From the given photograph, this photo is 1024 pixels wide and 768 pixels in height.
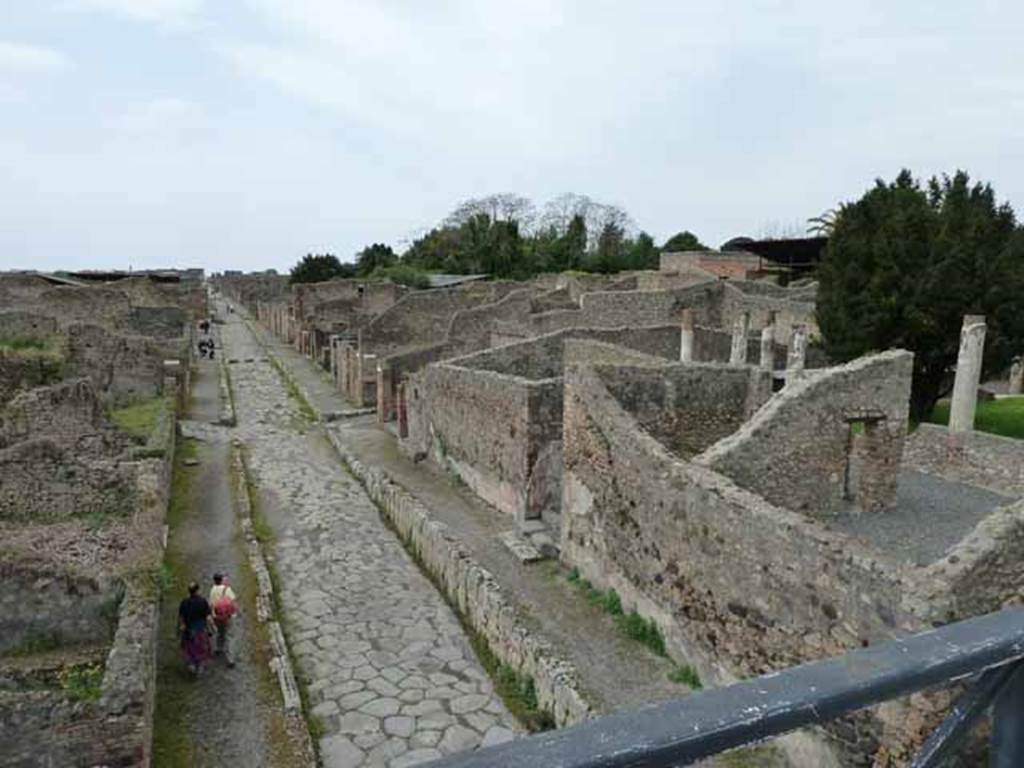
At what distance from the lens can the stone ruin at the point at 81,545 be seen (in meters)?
6.20

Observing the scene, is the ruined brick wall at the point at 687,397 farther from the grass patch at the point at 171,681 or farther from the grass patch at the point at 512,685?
the grass patch at the point at 171,681

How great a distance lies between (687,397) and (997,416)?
13.2 meters

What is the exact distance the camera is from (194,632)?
8.98 meters

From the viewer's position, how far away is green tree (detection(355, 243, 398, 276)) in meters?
79.9

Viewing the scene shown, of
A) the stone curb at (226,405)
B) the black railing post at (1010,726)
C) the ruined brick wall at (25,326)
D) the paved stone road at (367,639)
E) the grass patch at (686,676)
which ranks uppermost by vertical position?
the black railing post at (1010,726)

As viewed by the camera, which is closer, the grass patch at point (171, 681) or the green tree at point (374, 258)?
the grass patch at point (171, 681)

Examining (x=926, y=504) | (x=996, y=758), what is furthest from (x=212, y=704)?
(x=926, y=504)

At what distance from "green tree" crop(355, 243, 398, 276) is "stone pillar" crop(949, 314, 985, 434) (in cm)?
6594

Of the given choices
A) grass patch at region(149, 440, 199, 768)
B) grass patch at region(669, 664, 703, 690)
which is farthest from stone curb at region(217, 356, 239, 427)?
grass patch at region(669, 664, 703, 690)

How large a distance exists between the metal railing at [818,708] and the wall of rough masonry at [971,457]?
1623cm

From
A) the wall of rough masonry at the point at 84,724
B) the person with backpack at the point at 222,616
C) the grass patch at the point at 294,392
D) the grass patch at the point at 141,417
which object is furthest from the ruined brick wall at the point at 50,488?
the grass patch at the point at 294,392

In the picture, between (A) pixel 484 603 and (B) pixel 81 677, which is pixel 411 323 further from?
(B) pixel 81 677

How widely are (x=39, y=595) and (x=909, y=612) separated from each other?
808 centimetres

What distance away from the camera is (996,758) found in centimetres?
150
